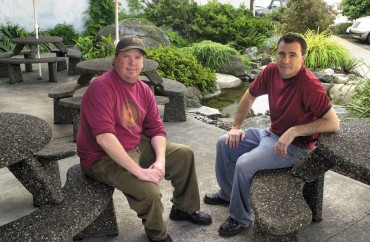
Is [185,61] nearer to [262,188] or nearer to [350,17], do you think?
[262,188]

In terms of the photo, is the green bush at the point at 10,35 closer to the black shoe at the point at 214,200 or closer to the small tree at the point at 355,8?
the black shoe at the point at 214,200

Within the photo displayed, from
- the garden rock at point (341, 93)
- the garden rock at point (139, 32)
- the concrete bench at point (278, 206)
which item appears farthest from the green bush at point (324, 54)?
the concrete bench at point (278, 206)

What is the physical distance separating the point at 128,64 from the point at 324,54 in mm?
8222

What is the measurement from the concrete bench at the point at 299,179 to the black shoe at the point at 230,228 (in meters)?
0.44

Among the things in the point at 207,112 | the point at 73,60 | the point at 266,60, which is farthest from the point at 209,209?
the point at 266,60

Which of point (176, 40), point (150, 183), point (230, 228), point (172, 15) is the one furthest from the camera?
point (172, 15)

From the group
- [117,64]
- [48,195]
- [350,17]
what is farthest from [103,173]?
[350,17]

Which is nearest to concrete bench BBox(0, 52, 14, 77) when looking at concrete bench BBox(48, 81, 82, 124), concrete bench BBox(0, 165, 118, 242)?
concrete bench BBox(48, 81, 82, 124)

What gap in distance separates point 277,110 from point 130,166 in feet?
4.03

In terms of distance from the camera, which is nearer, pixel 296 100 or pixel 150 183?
pixel 150 183

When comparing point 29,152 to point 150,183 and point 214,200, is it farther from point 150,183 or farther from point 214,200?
point 214,200

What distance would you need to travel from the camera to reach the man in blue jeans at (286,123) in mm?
2900

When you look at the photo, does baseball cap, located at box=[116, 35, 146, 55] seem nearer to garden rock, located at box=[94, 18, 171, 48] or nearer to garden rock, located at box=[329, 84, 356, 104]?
garden rock, located at box=[329, 84, 356, 104]

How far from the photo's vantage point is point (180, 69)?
7512mm
